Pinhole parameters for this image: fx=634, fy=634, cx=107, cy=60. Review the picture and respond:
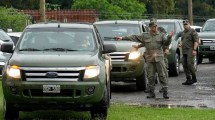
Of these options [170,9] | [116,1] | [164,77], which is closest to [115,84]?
[164,77]

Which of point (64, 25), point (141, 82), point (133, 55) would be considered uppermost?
point (64, 25)

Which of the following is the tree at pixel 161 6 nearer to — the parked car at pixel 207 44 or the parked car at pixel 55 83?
the parked car at pixel 207 44

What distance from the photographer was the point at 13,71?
402 inches

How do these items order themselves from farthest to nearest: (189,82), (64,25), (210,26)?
(210,26) < (189,82) < (64,25)

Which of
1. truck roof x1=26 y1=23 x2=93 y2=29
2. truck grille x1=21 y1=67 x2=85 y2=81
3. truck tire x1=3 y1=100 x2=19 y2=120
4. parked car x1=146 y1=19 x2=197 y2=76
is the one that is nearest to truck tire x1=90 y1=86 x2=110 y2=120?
truck grille x1=21 y1=67 x2=85 y2=81

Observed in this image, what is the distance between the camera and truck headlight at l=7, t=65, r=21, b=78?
10.1 meters

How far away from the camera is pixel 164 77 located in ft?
46.1

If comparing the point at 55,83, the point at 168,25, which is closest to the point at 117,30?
the point at 168,25

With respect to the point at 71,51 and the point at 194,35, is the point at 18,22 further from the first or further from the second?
the point at 71,51

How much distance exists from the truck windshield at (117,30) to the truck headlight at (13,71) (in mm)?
6561

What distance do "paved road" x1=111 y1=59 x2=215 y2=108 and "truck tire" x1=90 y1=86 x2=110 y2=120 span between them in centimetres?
278

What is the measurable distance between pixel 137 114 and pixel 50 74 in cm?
222

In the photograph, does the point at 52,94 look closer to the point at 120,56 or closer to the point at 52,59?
the point at 52,59

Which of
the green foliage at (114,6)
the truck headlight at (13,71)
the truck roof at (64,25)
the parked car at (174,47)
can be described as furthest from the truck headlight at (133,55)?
the green foliage at (114,6)
